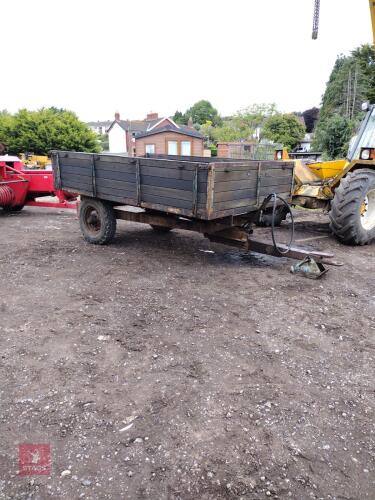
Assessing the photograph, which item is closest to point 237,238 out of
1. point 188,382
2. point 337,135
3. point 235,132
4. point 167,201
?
point 167,201

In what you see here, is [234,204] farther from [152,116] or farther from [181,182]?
[152,116]

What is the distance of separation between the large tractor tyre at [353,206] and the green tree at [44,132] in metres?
20.9

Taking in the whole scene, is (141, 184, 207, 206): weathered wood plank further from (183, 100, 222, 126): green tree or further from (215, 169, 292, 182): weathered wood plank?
(183, 100, 222, 126): green tree

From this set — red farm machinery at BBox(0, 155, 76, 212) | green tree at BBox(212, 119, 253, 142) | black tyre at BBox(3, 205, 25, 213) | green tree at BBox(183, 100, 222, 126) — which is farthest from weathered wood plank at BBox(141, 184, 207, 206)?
green tree at BBox(183, 100, 222, 126)

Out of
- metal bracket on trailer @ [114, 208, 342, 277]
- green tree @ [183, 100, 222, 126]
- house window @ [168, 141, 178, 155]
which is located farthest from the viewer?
green tree @ [183, 100, 222, 126]

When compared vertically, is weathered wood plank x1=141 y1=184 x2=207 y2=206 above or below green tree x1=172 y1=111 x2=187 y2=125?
below

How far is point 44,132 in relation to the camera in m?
24.3

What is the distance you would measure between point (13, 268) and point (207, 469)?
13.5 feet

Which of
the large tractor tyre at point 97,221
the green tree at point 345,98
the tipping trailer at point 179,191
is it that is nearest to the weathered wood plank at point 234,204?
the tipping trailer at point 179,191

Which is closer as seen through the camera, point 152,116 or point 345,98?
point 345,98

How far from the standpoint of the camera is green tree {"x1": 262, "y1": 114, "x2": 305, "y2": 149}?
3741cm

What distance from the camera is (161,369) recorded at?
2.97 metres

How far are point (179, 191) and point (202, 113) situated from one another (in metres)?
93.3

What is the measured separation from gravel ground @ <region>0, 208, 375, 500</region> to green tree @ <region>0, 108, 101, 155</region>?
20.9 meters
